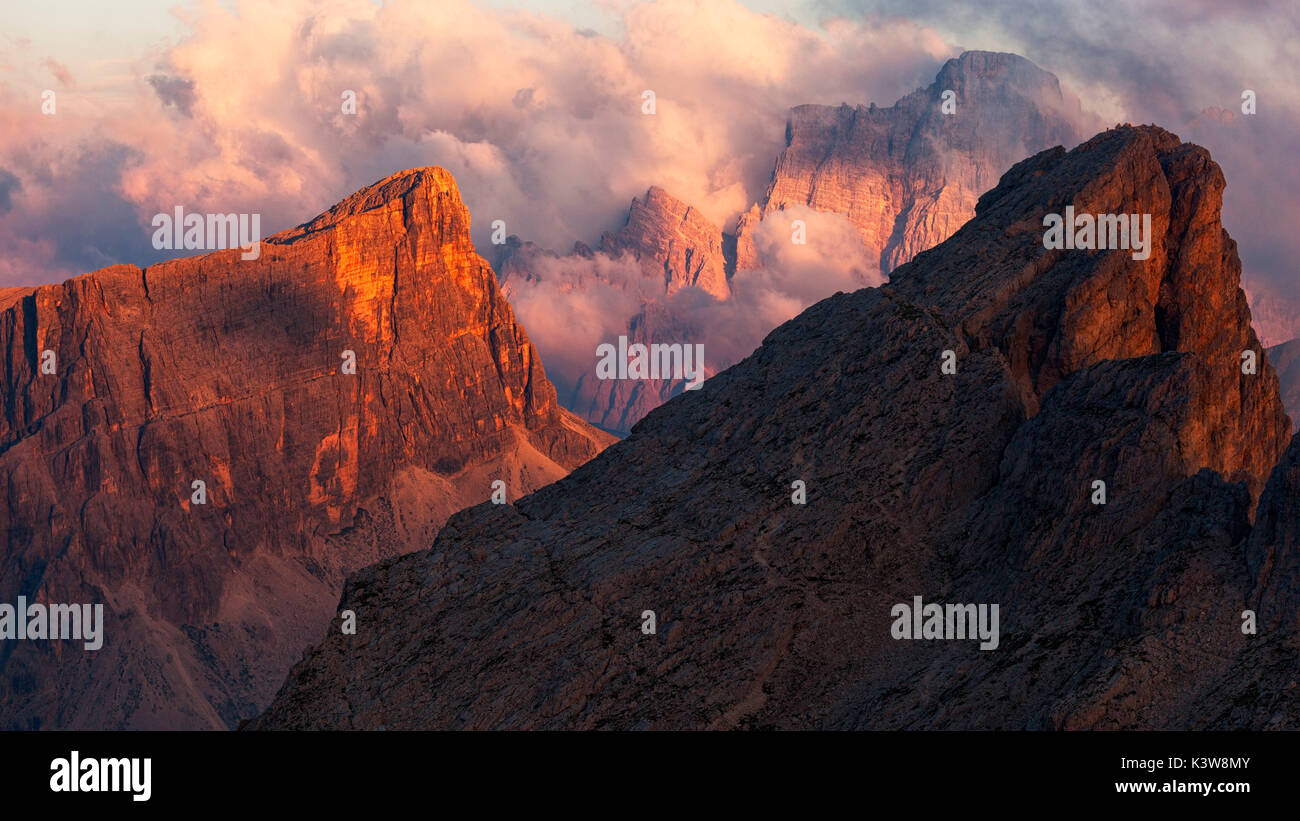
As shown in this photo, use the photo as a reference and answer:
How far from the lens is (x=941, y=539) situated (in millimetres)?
165125

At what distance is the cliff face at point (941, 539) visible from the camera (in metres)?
134

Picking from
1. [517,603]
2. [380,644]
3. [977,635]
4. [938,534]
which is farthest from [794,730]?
[380,644]

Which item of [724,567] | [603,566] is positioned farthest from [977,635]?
[603,566]

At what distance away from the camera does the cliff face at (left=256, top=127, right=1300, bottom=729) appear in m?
134
